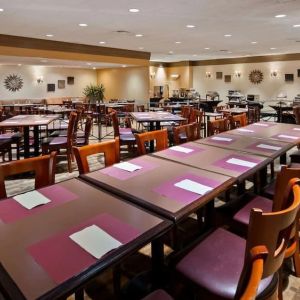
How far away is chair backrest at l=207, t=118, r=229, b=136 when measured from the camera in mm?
3949

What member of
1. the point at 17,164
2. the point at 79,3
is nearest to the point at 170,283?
the point at 17,164

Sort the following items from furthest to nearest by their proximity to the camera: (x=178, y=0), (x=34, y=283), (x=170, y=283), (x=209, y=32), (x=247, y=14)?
(x=209, y=32), (x=247, y=14), (x=178, y=0), (x=170, y=283), (x=34, y=283)

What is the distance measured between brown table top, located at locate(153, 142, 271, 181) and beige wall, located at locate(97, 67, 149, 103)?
453 inches

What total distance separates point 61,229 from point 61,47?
8.95 meters

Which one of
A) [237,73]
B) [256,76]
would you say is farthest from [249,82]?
[237,73]

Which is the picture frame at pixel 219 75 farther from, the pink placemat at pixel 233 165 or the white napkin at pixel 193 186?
the white napkin at pixel 193 186

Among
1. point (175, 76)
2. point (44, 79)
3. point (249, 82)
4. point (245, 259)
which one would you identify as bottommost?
point (245, 259)

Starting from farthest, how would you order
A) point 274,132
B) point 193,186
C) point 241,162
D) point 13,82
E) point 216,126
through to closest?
point 13,82, point 216,126, point 274,132, point 241,162, point 193,186

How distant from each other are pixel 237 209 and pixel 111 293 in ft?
3.45

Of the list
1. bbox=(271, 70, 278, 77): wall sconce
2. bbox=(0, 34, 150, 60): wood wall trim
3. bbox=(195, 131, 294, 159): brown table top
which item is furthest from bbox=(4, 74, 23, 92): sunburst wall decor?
bbox=(195, 131, 294, 159): brown table top

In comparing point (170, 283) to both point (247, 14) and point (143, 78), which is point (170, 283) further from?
point (143, 78)

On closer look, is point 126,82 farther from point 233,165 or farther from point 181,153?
point 233,165

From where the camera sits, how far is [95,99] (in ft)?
44.2

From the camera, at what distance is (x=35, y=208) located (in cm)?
148
